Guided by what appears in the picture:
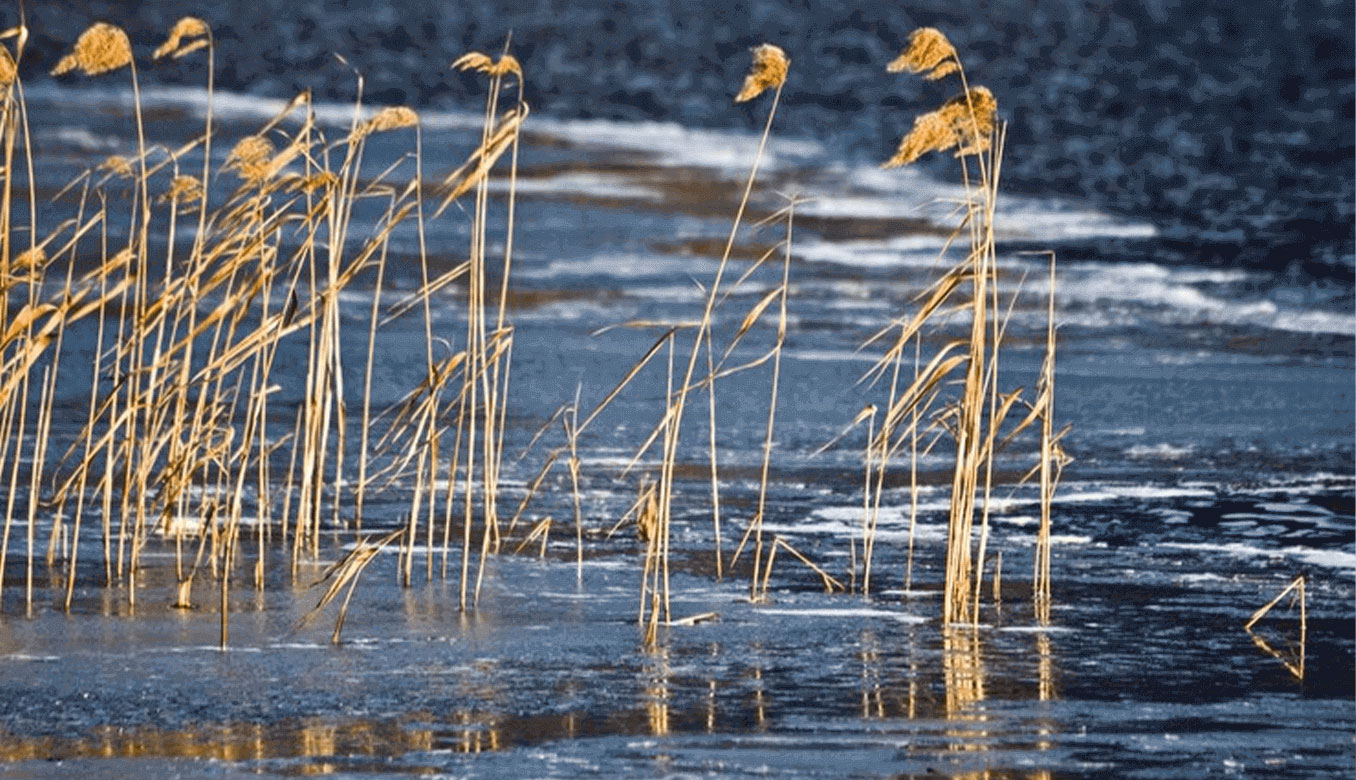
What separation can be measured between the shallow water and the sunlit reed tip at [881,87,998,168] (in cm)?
107

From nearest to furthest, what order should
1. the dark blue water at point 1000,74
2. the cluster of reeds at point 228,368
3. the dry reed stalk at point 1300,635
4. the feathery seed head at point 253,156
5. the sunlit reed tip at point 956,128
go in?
the dry reed stalk at point 1300,635 < the sunlit reed tip at point 956,128 < the cluster of reeds at point 228,368 < the feathery seed head at point 253,156 < the dark blue water at point 1000,74

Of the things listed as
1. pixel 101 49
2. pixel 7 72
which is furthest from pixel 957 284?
pixel 7 72

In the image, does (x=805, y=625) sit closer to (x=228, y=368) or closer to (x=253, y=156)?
(x=228, y=368)

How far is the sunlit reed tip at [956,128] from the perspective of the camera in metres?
6.36

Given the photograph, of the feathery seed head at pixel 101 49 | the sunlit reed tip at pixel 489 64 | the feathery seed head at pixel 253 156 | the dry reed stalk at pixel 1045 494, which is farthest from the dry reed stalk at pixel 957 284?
the feathery seed head at pixel 101 49

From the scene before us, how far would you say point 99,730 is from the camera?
17.3 feet

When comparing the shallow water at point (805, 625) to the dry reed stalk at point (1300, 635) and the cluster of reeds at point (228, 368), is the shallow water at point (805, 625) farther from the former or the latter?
the cluster of reeds at point (228, 368)

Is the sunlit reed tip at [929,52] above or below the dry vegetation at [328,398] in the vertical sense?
above

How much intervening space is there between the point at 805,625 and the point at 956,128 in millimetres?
1279

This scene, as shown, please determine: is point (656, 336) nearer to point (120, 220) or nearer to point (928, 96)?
point (120, 220)

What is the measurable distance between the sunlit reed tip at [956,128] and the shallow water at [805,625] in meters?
1.07

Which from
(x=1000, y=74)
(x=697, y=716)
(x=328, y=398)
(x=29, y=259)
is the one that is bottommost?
(x=697, y=716)

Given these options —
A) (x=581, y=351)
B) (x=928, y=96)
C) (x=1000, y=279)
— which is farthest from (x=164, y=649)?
(x=928, y=96)

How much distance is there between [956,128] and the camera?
659 cm
